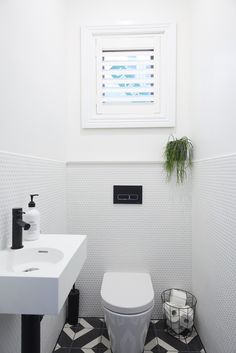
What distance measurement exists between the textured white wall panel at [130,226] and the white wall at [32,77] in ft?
1.32

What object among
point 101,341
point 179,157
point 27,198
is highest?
point 179,157

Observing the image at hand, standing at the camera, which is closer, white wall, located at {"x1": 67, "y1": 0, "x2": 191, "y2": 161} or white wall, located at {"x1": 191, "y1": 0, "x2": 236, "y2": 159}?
white wall, located at {"x1": 191, "y1": 0, "x2": 236, "y2": 159}

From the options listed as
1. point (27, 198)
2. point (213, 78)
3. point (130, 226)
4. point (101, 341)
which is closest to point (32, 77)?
point (27, 198)

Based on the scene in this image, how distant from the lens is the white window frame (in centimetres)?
194

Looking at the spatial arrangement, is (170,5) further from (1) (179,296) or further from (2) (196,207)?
(1) (179,296)

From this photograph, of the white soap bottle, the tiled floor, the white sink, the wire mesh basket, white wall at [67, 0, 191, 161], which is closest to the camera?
the white sink

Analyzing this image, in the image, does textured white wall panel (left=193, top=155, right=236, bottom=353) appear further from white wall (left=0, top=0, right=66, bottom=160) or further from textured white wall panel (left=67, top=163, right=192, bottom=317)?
white wall (left=0, top=0, right=66, bottom=160)

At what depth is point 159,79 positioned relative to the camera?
6.45ft

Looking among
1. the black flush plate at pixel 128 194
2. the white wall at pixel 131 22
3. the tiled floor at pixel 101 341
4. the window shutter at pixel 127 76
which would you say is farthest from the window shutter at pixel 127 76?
the tiled floor at pixel 101 341

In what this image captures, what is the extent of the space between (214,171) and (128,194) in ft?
2.45

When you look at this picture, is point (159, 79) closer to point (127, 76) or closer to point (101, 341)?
point (127, 76)

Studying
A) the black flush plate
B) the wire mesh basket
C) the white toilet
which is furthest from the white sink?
the wire mesh basket

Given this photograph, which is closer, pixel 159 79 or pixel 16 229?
pixel 16 229

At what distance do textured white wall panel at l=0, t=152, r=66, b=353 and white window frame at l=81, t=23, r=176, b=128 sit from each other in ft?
1.77
